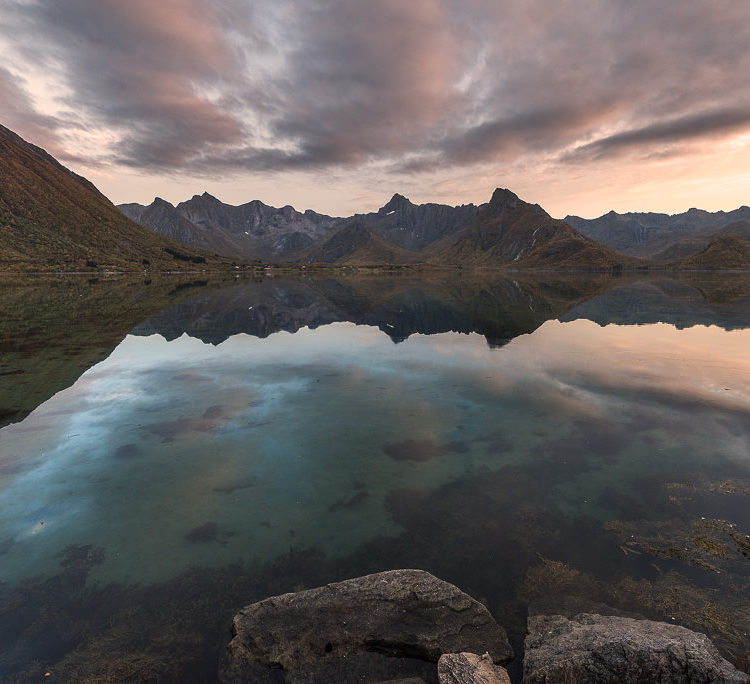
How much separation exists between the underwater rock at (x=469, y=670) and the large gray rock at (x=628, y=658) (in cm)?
81

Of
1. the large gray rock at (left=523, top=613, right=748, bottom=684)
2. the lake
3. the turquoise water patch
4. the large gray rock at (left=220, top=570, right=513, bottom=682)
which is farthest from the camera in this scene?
the turquoise water patch

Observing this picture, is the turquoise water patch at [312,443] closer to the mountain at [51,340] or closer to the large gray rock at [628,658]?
the mountain at [51,340]

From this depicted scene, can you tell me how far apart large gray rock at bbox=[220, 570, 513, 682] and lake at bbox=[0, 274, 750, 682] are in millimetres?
918

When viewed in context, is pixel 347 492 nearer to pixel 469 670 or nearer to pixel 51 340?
pixel 469 670

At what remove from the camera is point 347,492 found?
16.1 m

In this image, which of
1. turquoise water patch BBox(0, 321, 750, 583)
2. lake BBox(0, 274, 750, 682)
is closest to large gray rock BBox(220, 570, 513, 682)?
lake BBox(0, 274, 750, 682)

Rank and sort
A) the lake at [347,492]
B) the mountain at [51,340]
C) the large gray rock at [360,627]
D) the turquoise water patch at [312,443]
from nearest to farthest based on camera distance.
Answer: the large gray rock at [360,627] → the lake at [347,492] → the turquoise water patch at [312,443] → the mountain at [51,340]

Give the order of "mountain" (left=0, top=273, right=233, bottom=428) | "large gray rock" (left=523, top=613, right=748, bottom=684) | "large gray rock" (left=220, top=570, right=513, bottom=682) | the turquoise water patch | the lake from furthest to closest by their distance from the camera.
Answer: "mountain" (left=0, top=273, right=233, bottom=428) < the turquoise water patch < the lake < "large gray rock" (left=220, top=570, right=513, bottom=682) < "large gray rock" (left=523, top=613, right=748, bottom=684)

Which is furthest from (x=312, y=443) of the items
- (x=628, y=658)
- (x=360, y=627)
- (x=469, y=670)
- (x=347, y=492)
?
(x=628, y=658)

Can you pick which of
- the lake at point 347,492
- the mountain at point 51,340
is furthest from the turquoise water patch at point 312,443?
the mountain at point 51,340

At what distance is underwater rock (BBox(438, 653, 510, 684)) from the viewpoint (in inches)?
297

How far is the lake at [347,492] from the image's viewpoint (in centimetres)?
1042

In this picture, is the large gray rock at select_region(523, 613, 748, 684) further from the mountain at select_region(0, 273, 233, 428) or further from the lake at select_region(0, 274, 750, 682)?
the mountain at select_region(0, 273, 233, 428)

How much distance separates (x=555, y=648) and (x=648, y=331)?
55.7m
